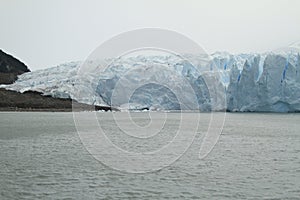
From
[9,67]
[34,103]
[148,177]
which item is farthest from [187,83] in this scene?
[9,67]

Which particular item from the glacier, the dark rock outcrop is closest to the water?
the glacier

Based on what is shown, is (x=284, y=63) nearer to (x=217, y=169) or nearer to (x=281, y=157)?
(x=281, y=157)

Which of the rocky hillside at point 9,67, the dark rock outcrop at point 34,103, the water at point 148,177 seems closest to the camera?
the water at point 148,177

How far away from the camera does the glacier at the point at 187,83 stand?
54281 millimetres

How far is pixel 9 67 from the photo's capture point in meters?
119

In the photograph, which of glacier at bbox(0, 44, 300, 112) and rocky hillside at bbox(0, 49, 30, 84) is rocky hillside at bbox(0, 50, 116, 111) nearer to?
glacier at bbox(0, 44, 300, 112)

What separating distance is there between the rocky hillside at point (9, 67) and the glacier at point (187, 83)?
292 inches

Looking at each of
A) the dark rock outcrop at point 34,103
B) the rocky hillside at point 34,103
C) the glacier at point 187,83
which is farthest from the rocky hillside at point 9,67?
the dark rock outcrop at point 34,103

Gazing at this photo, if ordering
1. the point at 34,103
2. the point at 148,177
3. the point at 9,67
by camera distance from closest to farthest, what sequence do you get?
the point at 148,177, the point at 34,103, the point at 9,67

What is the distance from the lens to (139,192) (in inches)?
421

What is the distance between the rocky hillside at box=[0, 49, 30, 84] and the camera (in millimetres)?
101706

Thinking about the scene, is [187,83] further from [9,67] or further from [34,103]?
[9,67]

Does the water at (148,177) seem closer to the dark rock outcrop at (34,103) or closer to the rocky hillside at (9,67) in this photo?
the dark rock outcrop at (34,103)

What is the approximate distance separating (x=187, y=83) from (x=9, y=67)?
7146 centimetres
